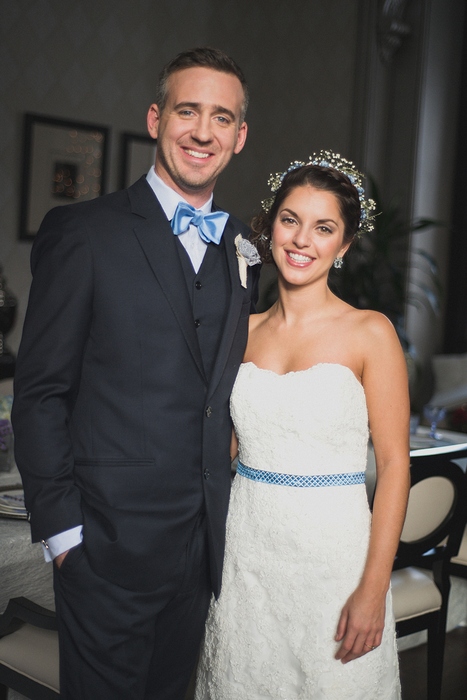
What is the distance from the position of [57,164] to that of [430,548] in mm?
3694

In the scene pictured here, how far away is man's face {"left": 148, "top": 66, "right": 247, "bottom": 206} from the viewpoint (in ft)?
5.90

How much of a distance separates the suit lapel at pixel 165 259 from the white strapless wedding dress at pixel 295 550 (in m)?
0.27

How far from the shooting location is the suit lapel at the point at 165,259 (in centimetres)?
171

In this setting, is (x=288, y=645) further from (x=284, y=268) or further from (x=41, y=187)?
(x=41, y=187)

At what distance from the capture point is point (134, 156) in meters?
5.63

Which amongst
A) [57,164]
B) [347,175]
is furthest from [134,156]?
[347,175]

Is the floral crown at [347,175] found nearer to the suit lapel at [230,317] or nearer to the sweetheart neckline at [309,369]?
the suit lapel at [230,317]

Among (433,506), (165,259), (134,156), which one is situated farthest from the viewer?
(134,156)

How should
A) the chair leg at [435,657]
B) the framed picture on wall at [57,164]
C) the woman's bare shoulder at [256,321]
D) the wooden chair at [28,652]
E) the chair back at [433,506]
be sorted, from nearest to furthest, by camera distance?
1. the wooden chair at [28,652]
2. the woman's bare shoulder at [256,321]
3. the chair back at [433,506]
4. the chair leg at [435,657]
5. the framed picture on wall at [57,164]

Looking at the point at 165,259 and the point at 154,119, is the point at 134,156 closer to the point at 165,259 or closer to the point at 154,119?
the point at 154,119

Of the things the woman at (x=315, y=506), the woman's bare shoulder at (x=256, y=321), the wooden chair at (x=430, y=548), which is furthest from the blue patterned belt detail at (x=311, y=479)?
the wooden chair at (x=430, y=548)

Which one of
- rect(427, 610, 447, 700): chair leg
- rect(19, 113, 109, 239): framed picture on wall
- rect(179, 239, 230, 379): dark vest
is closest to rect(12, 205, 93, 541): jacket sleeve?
rect(179, 239, 230, 379): dark vest

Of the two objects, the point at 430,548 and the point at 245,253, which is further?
the point at 430,548

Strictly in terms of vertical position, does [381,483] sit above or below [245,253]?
below
